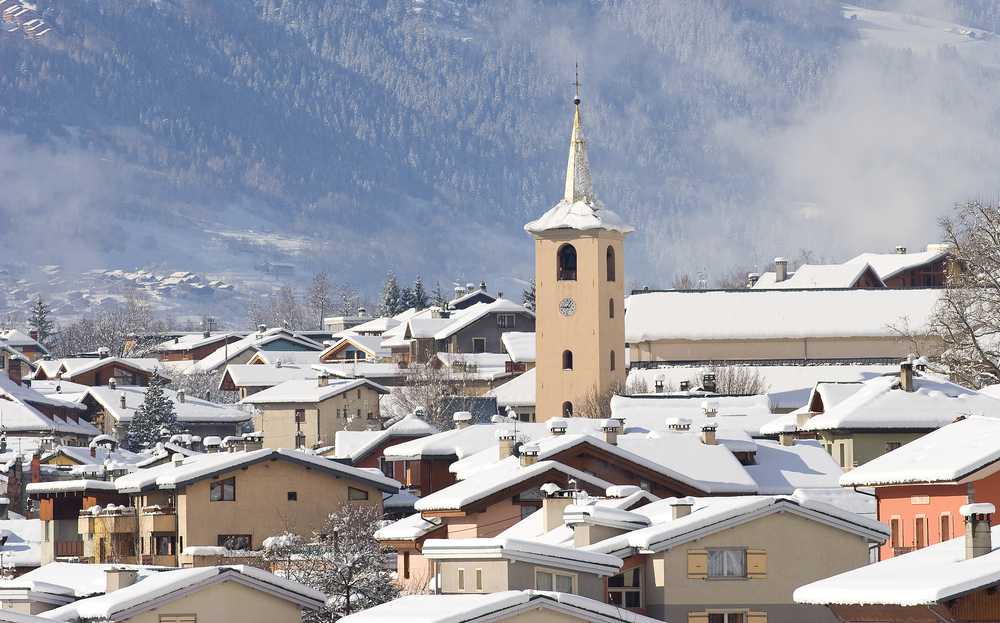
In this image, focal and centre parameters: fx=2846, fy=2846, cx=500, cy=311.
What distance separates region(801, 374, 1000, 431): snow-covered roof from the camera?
62263 mm

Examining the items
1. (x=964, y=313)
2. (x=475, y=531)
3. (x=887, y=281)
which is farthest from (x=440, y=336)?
(x=475, y=531)

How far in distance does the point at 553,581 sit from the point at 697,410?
46.9 metres

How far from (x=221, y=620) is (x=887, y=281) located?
126 metres

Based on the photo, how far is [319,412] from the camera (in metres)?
131

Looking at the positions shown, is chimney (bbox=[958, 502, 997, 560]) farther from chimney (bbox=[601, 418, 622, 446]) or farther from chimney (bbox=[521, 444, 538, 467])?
chimney (bbox=[601, 418, 622, 446])

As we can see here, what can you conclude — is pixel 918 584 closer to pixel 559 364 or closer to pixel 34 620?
pixel 34 620

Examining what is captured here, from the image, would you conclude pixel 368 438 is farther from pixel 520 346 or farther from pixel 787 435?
pixel 520 346

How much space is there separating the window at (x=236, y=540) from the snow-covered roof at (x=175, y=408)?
2677 inches

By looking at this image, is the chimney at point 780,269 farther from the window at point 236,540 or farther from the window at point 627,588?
the window at point 627,588

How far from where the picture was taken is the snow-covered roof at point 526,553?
35438mm

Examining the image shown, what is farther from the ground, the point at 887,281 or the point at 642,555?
the point at 887,281

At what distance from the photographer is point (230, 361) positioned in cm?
19338

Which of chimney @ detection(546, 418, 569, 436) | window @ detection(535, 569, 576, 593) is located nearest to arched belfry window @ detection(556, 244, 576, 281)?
chimney @ detection(546, 418, 569, 436)

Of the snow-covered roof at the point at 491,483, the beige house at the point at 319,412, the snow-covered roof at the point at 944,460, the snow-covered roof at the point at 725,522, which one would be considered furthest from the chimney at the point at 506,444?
the beige house at the point at 319,412
